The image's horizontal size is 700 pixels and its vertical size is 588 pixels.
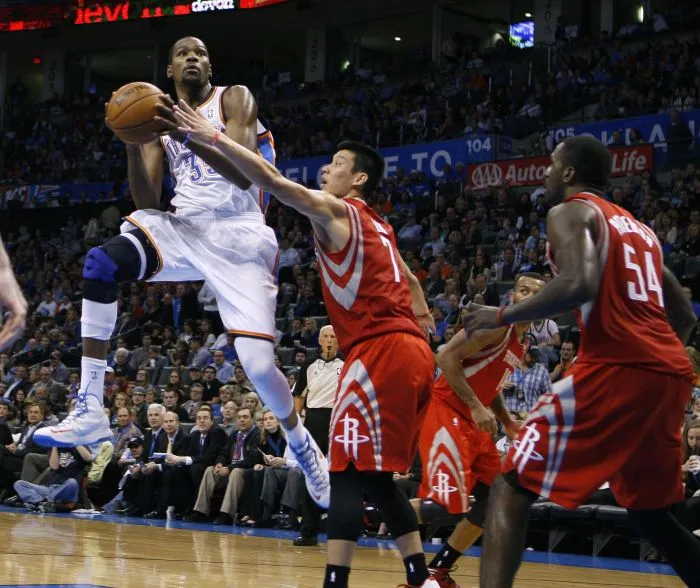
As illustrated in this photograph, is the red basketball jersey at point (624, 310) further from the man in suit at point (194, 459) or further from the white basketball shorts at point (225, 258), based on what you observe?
the man in suit at point (194, 459)

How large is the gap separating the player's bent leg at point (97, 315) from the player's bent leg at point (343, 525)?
5.16 feet

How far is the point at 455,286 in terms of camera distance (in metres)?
14.4

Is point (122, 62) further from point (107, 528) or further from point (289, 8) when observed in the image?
point (107, 528)

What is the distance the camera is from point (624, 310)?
4.12m

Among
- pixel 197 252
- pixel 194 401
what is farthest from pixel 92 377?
pixel 194 401

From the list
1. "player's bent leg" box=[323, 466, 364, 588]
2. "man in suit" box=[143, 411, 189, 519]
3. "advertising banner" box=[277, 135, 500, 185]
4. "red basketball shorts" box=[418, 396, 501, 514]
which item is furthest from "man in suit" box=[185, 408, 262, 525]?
"advertising banner" box=[277, 135, 500, 185]

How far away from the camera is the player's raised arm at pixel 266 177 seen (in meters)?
4.67

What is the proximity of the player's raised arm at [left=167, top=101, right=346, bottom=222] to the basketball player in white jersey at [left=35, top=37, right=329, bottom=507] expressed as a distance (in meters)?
0.60

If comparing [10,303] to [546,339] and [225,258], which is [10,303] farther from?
[546,339]

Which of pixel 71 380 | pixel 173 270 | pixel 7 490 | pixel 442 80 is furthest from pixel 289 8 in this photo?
pixel 173 270

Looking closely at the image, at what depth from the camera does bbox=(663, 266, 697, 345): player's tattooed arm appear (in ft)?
14.7

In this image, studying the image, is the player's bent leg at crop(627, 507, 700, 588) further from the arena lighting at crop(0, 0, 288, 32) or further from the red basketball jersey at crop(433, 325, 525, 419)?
the arena lighting at crop(0, 0, 288, 32)

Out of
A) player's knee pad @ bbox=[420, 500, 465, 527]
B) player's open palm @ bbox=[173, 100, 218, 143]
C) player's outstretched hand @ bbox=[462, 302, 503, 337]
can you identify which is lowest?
player's knee pad @ bbox=[420, 500, 465, 527]

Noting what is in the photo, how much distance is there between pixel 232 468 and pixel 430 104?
1386 cm
